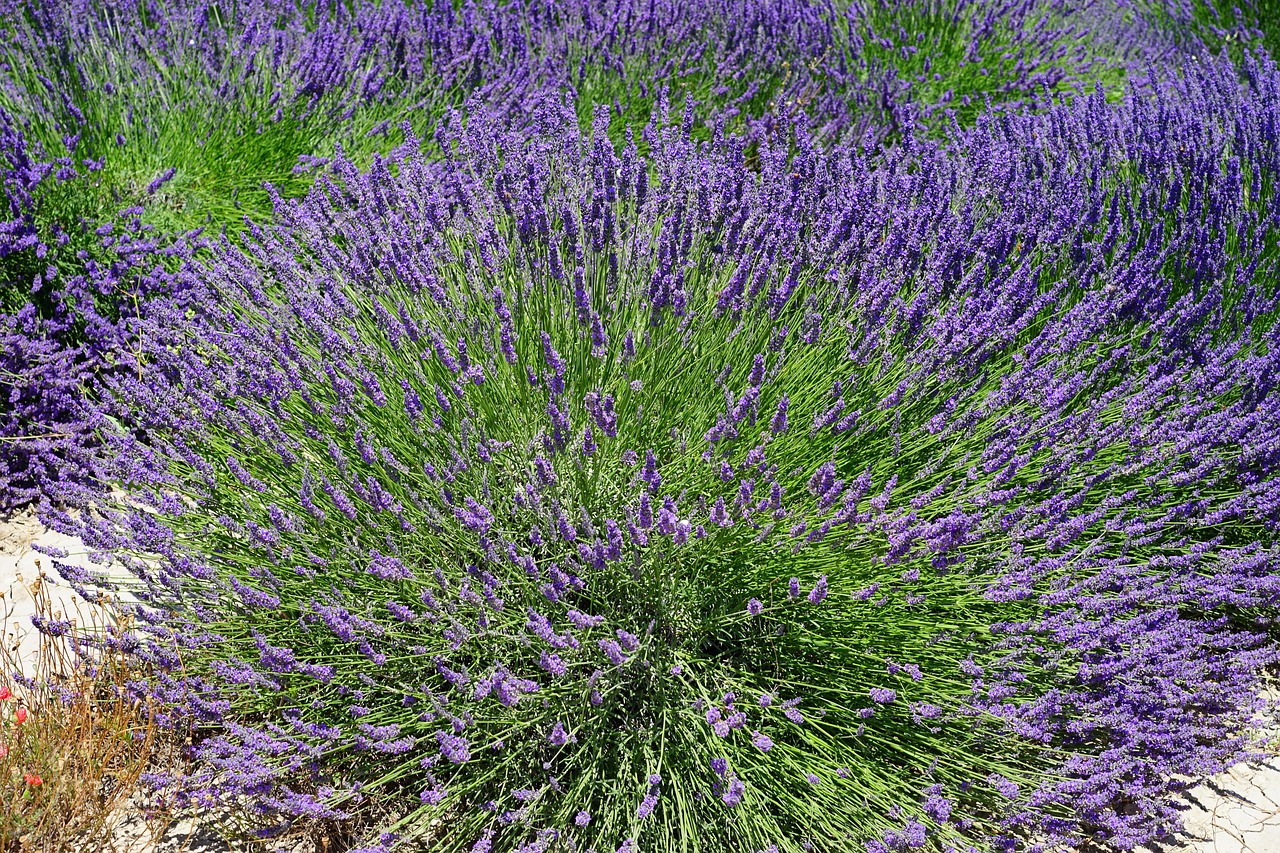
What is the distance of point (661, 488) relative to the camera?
2.35 metres

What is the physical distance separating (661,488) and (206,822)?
1425 mm

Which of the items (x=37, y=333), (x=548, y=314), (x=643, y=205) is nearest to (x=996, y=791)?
(x=548, y=314)

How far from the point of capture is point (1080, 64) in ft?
17.0

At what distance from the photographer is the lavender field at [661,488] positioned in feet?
6.74

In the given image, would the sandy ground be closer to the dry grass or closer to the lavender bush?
the dry grass

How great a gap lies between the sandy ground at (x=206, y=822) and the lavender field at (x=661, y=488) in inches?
3.9

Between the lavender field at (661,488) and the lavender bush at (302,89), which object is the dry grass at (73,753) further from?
the lavender bush at (302,89)

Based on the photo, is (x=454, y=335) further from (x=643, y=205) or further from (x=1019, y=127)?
(x=1019, y=127)

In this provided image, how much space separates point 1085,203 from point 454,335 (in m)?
2.29

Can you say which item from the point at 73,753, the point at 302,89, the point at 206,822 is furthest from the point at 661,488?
the point at 302,89

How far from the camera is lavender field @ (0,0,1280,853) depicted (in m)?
2.05

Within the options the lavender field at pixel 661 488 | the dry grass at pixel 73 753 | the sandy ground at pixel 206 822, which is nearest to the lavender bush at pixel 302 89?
the lavender field at pixel 661 488

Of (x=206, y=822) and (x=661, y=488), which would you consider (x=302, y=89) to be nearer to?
(x=661, y=488)

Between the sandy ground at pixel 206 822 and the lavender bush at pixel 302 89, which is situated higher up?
the lavender bush at pixel 302 89
